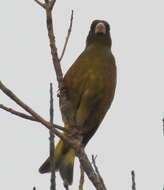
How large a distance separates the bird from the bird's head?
0.40 ft

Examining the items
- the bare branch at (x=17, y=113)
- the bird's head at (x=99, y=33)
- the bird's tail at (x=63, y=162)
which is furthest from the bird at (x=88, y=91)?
the bare branch at (x=17, y=113)

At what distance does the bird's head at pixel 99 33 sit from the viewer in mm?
5008

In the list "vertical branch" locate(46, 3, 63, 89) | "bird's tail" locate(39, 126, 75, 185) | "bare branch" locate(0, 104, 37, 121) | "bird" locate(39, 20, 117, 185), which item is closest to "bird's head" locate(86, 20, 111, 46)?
"bird" locate(39, 20, 117, 185)

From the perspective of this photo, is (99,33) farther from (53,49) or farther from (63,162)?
(53,49)

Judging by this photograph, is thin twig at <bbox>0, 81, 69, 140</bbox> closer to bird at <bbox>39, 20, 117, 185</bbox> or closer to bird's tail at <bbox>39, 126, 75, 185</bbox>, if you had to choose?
bird at <bbox>39, 20, 117, 185</bbox>

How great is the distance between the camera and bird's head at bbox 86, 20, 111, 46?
16.4ft

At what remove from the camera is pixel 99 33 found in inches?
198

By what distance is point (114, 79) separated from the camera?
4539 mm

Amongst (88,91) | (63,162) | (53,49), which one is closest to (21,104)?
(53,49)

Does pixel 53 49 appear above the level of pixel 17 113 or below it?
above

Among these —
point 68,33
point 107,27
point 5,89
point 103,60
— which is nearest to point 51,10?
point 68,33

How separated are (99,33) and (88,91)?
2.98ft

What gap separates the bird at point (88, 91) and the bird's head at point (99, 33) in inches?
4.9

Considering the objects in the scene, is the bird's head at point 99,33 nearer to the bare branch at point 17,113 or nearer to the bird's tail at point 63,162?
the bird's tail at point 63,162
